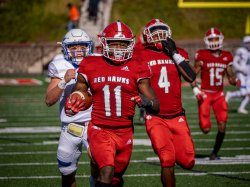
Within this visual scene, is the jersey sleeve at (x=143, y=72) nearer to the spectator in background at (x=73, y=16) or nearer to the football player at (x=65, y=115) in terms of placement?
the football player at (x=65, y=115)

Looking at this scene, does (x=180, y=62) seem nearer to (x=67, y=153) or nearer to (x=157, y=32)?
(x=157, y=32)

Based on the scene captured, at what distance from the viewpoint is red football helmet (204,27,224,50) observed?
10.6 meters

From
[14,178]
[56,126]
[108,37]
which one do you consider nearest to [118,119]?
[108,37]

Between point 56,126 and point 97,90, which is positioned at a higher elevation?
point 97,90

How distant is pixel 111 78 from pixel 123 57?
0.22 m

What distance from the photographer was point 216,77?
10.6 metres

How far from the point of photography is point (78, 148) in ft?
23.0

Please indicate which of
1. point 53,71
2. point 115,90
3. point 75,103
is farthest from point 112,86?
point 53,71

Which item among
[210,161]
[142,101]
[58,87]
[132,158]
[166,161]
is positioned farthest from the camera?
[132,158]

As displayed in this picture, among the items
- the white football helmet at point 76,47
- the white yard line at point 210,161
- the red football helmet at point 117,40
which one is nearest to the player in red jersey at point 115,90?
the red football helmet at point 117,40

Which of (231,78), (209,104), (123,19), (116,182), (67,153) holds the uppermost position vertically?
Answer: (123,19)

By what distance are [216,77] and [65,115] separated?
4.14 m

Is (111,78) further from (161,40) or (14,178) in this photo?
(14,178)

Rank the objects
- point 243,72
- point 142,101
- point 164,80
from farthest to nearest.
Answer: point 243,72
point 164,80
point 142,101
